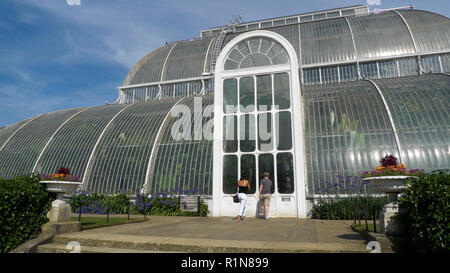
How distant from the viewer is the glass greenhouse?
1451cm

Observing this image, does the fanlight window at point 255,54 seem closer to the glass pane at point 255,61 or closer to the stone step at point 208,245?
the glass pane at point 255,61

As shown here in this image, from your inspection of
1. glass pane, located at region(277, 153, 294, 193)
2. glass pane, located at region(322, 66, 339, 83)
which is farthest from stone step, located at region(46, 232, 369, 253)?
glass pane, located at region(322, 66, 339, 83)

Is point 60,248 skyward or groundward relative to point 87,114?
groundward

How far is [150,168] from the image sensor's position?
19109mm

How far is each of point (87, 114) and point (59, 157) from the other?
562 cm

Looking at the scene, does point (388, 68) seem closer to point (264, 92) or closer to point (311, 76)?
point (311, 76)

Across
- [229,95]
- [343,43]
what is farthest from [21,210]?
[343,43]

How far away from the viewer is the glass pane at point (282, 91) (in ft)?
48.5

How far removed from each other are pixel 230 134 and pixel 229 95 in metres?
2.30

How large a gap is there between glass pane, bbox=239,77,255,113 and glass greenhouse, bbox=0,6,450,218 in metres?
0.06

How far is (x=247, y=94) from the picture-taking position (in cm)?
1549

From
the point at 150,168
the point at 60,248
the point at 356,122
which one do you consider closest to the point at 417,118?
the point at 356,122

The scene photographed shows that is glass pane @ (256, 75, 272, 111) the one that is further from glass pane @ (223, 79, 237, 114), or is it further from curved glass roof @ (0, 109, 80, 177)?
curved glass roof @ (0, 109, 80, 177)

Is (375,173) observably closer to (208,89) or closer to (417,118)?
(417,118)
